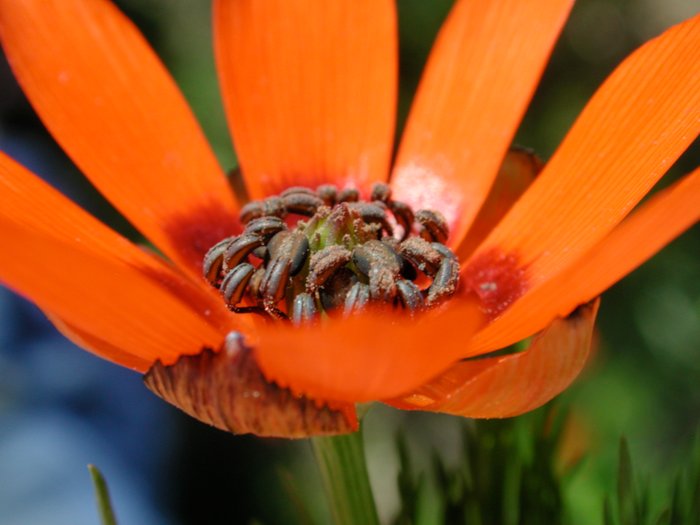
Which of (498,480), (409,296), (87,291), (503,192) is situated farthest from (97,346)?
(503,192)

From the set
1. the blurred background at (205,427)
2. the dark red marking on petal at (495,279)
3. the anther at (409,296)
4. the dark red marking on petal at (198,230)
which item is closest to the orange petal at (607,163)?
the dark red marking on petal at (495,279)

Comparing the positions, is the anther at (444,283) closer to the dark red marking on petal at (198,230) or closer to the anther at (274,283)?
the anther at (274,283)

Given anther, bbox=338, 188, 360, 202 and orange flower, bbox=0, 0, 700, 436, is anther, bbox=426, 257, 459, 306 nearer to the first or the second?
orange flower, bbox=0, 0, 700, 436

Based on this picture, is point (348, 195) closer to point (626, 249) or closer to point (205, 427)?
point (626, 249)

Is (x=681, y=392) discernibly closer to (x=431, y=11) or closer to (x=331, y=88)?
(x=431, y=11)

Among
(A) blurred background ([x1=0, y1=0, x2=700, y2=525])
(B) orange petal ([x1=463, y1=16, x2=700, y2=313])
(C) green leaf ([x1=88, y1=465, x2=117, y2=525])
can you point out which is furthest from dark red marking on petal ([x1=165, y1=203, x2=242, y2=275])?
(A) blurred background ([x1=0, y1=0, x2=700, y2=525])

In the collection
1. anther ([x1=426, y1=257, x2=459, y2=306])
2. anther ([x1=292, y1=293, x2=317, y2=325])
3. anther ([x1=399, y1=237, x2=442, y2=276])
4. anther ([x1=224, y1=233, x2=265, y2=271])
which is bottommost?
anther ([x1=292, y1=293, x2=317, y2=325])
